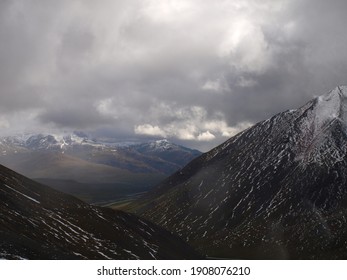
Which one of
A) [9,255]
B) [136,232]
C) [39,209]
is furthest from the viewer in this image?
[136,232]
